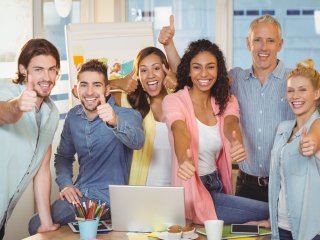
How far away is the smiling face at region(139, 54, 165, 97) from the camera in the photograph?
3518 millimetres

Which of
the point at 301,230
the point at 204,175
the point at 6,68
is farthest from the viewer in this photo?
the point at 6,68

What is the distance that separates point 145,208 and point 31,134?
1.96ft

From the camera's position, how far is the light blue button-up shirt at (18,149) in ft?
9.15

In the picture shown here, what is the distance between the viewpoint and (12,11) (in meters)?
4.28

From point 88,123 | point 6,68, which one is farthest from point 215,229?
point 6,68

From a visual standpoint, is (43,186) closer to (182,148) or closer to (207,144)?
(182,148)

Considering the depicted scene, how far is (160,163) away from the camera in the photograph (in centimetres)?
347

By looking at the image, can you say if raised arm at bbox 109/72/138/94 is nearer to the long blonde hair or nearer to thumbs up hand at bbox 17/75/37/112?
the long blonde hair

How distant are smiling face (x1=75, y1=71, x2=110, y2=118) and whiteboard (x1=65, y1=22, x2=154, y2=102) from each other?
158 cm

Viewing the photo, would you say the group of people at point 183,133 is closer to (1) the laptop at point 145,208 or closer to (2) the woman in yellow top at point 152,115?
(2) the woman in yellow top at point 152,115

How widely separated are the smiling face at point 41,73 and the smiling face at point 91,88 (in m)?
0.25

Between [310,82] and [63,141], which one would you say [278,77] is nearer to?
[310,82]

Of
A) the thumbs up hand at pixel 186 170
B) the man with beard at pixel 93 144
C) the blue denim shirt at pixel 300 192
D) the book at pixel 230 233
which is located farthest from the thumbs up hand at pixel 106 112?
the blue denim shirt at pixel 300 192

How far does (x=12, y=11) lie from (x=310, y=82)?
2205 mm
